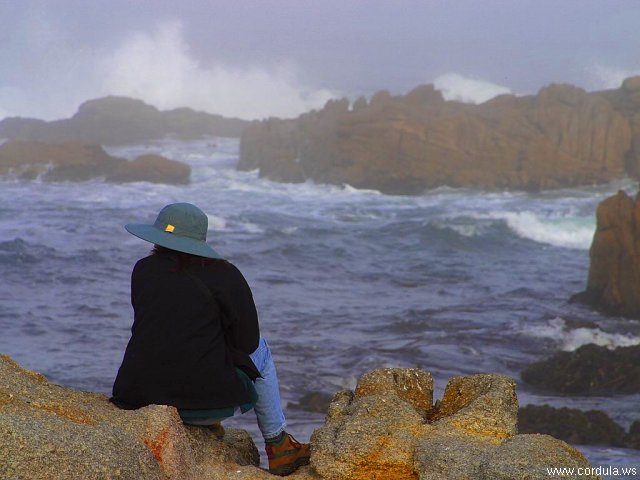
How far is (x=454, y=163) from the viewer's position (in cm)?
4225

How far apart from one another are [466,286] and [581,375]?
7.43 m

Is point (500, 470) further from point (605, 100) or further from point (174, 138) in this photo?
point (174, 138)

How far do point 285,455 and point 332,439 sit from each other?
277 mm

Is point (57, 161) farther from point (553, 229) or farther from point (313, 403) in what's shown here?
point (313, 403)

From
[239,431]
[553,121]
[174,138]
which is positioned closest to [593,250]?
[239,431]

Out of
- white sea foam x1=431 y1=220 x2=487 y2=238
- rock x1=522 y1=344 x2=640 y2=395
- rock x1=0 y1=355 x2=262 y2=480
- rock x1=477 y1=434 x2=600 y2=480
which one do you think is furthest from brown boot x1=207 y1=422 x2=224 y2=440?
white sea foam x1=431 y1=220 x2=487 y2=238

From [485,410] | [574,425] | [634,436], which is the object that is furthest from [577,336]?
[485,410]

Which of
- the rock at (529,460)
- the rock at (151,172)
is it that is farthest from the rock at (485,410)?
the rock at (151,172)

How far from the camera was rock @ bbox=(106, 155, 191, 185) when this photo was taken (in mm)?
44175

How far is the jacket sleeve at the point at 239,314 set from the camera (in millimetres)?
3633

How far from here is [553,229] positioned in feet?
91.2

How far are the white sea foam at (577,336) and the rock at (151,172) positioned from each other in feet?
109

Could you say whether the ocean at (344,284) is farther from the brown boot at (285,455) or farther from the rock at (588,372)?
the brown boot at (285,455)

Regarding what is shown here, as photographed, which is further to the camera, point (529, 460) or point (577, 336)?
point (577, 336)
